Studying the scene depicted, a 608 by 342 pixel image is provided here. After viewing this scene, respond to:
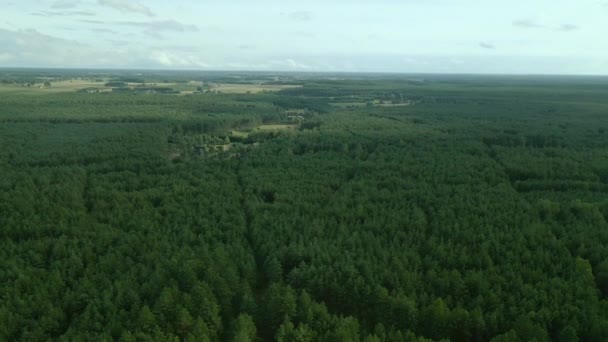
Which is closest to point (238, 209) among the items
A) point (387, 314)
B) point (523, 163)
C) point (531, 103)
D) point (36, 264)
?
point (36, 264)

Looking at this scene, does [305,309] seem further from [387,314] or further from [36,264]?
[36,264]

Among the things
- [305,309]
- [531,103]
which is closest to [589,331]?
[305,309]

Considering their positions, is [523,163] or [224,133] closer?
[523,163]

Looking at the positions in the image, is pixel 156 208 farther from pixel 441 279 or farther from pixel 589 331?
pixel 589 331

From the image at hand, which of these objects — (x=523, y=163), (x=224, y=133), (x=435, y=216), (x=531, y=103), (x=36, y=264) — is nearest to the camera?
(x=36, y=264)

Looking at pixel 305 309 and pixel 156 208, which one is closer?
pixel 305 309

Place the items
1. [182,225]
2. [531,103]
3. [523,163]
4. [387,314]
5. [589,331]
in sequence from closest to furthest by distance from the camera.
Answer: [589,331] < [387,314] < [182,225] < [523,163] < [531,103]
